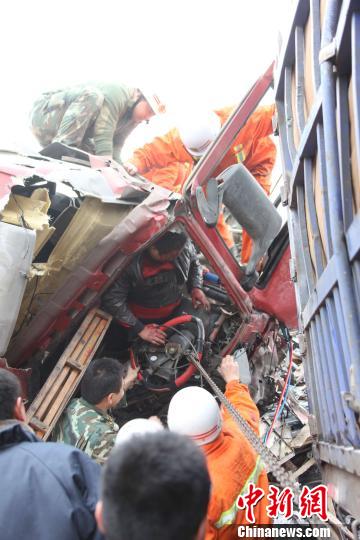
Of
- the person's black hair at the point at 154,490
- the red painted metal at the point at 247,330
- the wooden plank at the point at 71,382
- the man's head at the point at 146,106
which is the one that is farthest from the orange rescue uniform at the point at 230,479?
the man's head at the point at 146,106

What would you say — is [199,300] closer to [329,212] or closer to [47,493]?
[329,212]

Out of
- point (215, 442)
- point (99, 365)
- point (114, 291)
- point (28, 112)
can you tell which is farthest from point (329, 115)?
point (28, 112)

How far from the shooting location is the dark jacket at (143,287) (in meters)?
3.89

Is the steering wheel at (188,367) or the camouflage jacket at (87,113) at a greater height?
the camouflage jacket at (87,113)

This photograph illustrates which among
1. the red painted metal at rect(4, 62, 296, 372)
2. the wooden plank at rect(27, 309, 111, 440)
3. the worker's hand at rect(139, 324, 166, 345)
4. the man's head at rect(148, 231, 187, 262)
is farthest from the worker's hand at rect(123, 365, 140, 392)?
the man's head at rect(148, 231, 187, 262)

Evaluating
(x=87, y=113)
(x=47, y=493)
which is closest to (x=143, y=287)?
(x=87, y=113)

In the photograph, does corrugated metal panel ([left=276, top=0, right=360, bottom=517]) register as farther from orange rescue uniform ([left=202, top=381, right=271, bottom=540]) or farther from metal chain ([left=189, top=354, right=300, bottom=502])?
orange rescue uniform ([left=202, top=381, right=271, bottom=540])

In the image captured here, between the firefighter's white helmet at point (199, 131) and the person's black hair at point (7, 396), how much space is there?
307cm

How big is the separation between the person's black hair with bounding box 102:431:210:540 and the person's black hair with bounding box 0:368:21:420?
788 millimetres

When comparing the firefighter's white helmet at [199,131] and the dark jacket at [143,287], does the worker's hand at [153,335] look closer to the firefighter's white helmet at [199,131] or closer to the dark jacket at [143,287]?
the dark jacket at [143,287]

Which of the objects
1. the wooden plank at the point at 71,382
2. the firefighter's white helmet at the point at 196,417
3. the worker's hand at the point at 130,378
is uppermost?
the firefighter's white helmet at the point at 196,417

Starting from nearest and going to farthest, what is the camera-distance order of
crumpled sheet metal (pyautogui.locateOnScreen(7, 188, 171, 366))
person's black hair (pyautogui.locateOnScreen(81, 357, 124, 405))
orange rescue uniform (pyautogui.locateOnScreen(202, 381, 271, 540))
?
orange rescue uniform (pyautogui.locateOnScreen(202, 381, 271, 540)), person's black hair (pyautogui.locateOnScreen(81, 357, 124, 405)), crumpled sheet metal (pyautogui.locateOnScreen(7, 188, 171, 366))

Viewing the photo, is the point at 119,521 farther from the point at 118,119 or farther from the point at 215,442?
the point at 118,119

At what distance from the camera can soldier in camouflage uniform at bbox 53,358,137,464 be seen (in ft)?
9.42
